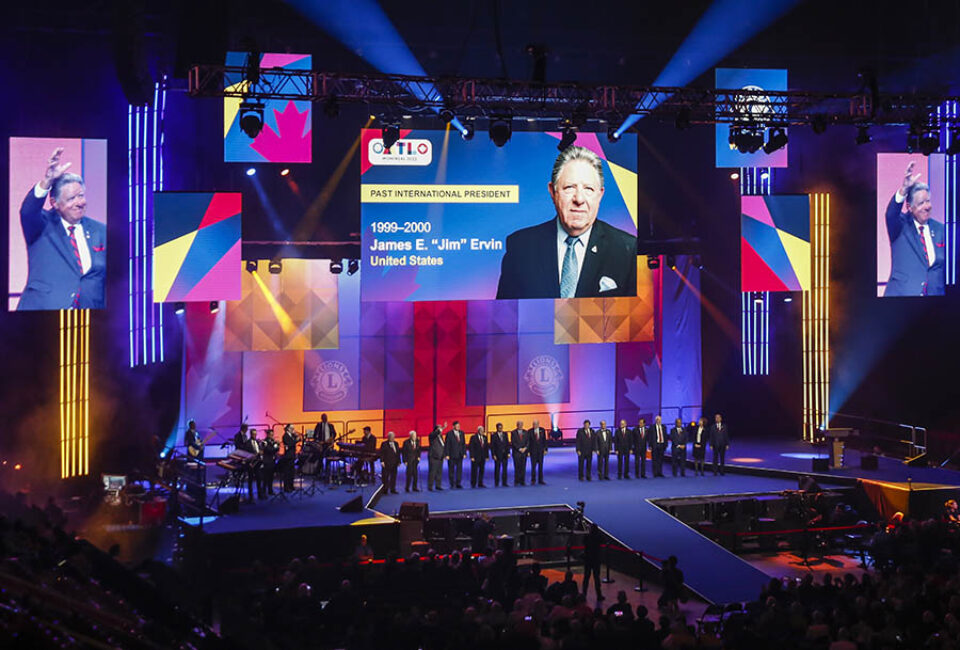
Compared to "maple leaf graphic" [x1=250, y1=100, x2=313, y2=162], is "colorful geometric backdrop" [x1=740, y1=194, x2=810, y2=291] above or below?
below

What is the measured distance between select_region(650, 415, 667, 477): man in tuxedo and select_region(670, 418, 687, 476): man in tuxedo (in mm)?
200

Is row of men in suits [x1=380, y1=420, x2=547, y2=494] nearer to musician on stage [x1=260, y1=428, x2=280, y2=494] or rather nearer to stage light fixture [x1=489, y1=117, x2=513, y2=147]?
musician on stage [x1=260, y1=428, x2=280, y2=494]

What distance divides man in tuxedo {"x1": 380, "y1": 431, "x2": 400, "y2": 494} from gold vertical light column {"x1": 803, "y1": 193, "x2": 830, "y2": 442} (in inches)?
457

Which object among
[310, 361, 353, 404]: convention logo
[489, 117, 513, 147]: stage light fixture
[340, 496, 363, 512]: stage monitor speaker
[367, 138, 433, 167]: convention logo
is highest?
[367, 138, 433, 167]: convention logo

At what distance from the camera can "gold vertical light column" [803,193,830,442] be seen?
25.5 meters

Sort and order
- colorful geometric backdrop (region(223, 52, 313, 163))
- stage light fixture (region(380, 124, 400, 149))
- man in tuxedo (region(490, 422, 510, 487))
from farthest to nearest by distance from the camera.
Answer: man in tuxedo (region(490, 422, 510, 487)), colorful geometric backdrop (region(223, 52, 313, 163)), stage light fixture (region(380, 124, 400, 149))

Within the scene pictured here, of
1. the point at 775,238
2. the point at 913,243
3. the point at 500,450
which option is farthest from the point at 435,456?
the point at 913,243

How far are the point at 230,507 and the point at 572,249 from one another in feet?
27.5

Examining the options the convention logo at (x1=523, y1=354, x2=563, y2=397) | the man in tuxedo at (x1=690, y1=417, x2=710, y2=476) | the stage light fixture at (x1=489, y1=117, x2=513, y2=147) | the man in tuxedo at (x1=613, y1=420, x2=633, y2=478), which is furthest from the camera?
the convention logo at (x1=523, y1=354, x2=563, y2=397)

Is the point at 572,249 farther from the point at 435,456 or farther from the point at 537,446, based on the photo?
the point at 435,456

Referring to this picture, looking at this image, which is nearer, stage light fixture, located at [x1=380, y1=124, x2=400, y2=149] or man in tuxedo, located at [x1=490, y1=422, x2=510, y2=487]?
stage light fixture, located at [x1=380, y1=124, x2=400, y2=149]

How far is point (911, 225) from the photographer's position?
21.8m

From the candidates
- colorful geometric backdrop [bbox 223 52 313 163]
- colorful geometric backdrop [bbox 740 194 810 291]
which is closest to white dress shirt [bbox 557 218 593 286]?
colorful geometric backdrop [bbox 740 194 810 291]

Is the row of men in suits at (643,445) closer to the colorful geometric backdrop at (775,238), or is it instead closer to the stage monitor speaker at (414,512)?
the colorful geometric backdrop at (775,238)
